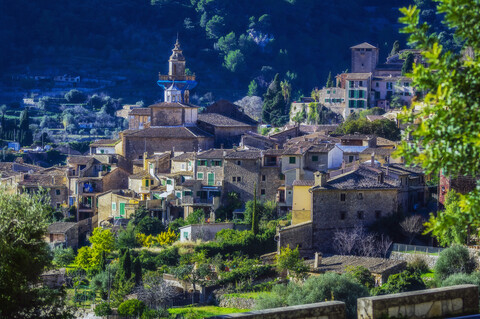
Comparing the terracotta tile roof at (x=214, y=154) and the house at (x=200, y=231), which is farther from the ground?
the terracotta tile roof at (x=214, y=154)

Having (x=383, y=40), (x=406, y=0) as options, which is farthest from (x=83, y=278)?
(x=406, y=0)

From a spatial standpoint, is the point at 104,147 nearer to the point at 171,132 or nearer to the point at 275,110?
the point at 171,132

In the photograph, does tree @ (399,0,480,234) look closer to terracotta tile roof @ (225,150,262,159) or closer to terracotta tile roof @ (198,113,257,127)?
terracotta tile roof @ (225,150,262,159)

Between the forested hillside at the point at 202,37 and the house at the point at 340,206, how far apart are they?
250 feet

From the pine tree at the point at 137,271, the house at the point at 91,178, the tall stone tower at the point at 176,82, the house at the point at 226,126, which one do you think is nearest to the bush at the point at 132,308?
the pine tree at the point at 137,271

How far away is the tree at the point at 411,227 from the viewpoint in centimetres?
4022

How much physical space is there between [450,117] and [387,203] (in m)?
31.6

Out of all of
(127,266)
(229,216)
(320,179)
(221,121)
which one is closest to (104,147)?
(221,121)

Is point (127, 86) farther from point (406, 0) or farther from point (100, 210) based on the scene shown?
point (100, 210)

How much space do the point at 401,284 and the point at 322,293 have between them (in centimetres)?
359

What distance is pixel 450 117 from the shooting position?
33.9 feet

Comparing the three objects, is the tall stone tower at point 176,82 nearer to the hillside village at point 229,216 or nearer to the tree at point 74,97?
the hillside village at point 229,216

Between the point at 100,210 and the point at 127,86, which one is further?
the point at 127,86

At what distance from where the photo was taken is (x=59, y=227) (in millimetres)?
47969
